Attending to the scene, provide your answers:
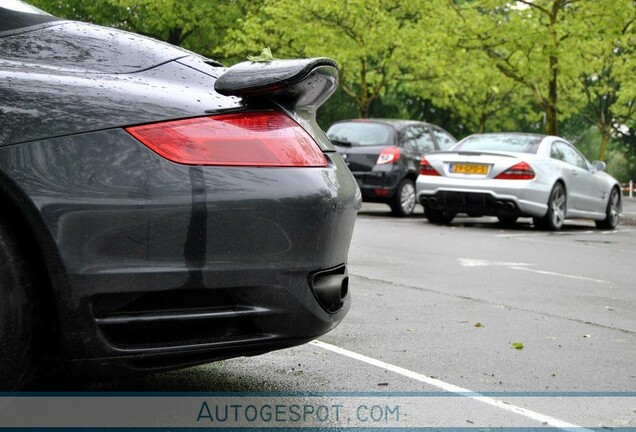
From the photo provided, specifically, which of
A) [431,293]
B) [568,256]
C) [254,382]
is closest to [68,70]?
[254,382]

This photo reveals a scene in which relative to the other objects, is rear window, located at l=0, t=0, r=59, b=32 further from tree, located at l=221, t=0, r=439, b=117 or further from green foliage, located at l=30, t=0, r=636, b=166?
tree, located at l=221, t=0, r=439, b=117

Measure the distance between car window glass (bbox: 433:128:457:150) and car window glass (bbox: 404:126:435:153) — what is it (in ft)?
0.99

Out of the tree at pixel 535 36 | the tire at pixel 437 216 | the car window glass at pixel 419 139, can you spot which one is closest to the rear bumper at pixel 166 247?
the tire at pixel 437 216

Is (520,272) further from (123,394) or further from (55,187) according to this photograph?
(55,187)

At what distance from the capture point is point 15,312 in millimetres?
3061

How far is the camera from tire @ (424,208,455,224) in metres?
15.9

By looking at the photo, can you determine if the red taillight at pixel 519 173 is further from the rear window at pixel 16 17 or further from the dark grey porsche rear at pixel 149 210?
the rear window at pixel 16 17

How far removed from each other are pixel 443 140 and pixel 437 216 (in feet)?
11.9

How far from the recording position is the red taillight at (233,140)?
10.6 ft

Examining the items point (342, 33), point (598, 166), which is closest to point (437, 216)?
point (598, 166)

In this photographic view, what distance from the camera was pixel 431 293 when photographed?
765 cm

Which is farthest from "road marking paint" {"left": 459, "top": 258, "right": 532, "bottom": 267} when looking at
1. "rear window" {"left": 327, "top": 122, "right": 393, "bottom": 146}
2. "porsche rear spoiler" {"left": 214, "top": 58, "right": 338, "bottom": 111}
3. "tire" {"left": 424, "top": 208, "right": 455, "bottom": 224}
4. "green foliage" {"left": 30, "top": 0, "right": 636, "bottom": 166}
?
"green foliage" {"left": 30, "top": 0, "right": 636, "bottom": 166}

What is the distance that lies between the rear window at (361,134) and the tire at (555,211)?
326 cm
